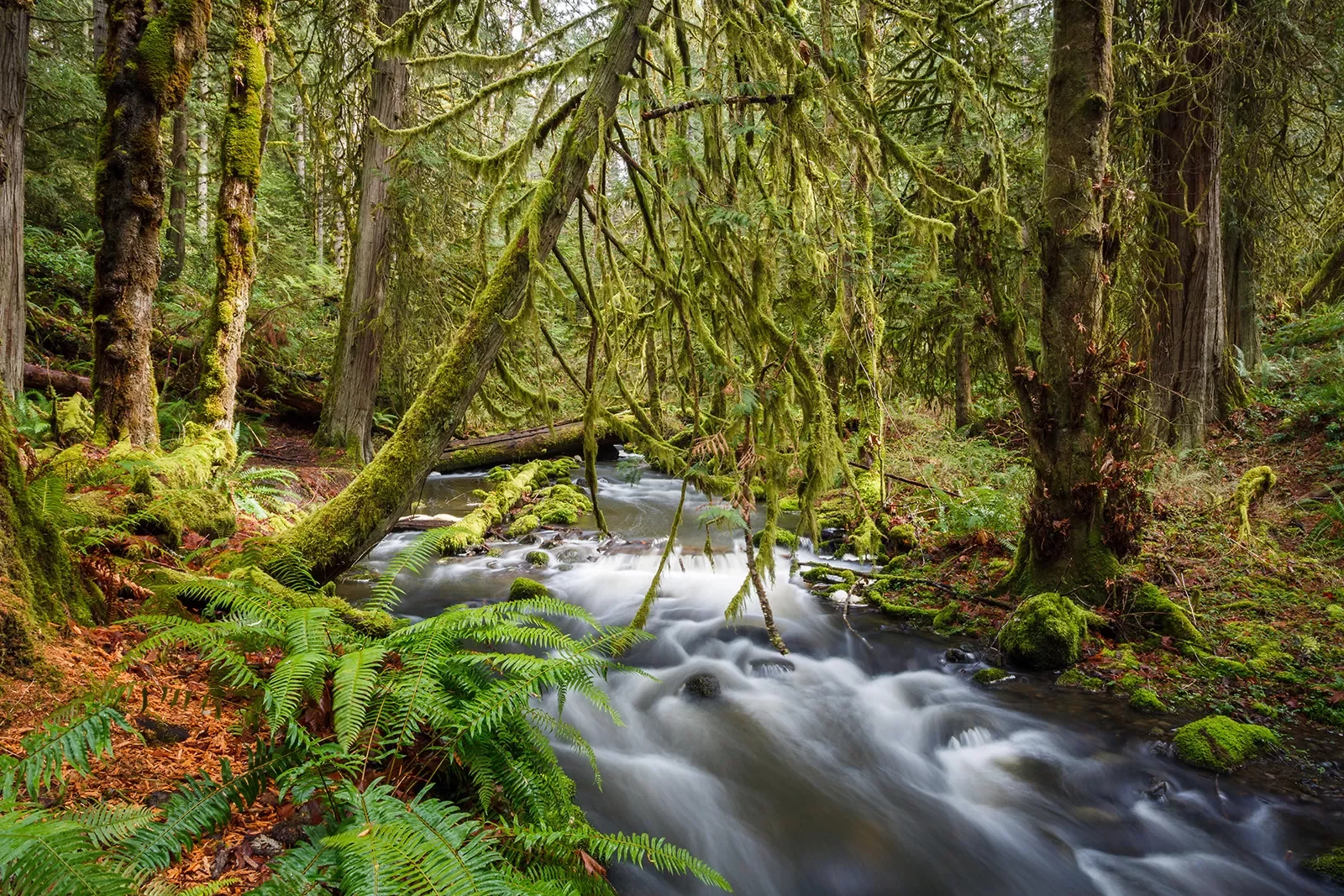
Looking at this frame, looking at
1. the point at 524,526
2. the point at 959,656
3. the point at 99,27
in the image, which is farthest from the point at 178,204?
the point at 959,656

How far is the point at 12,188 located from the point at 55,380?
357 centimetres

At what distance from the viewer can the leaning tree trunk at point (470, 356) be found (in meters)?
3.60

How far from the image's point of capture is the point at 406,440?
3.86 metres

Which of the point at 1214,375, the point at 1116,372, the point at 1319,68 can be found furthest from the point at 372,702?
the point at 1319,68

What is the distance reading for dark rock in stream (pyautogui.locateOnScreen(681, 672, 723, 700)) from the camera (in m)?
5.75

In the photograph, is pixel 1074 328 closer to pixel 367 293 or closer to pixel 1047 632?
pixel 1047 632

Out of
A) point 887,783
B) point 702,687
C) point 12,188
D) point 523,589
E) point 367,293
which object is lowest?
point 887,783

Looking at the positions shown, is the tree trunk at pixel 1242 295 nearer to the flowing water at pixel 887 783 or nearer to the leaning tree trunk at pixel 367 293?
the flowing water at pixel 887 783

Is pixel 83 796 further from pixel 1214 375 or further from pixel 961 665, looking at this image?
pixel 1214 375

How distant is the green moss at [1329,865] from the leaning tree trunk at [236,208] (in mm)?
8306

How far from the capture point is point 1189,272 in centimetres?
857

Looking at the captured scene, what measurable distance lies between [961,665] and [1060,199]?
383 cm

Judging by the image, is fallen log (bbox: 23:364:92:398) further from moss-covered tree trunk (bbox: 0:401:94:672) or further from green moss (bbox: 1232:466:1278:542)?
green moss (bbox: 1232:466:1278:542)

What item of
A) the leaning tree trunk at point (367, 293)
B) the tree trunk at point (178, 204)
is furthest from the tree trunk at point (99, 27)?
the leaning tree trunk at point (367, 293)
